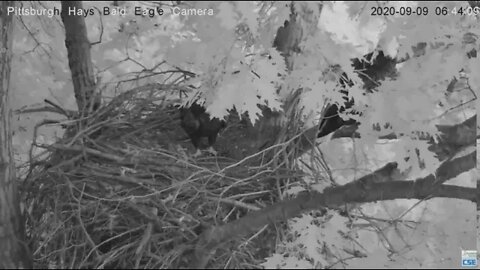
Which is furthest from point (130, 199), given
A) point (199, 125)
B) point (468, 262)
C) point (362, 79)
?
point (468, 262)

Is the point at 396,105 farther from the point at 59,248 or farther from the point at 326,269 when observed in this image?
the point at 59,248

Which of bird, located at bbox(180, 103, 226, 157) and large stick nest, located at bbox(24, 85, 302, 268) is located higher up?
bird, located at bbox(180, 103, 226, 157)

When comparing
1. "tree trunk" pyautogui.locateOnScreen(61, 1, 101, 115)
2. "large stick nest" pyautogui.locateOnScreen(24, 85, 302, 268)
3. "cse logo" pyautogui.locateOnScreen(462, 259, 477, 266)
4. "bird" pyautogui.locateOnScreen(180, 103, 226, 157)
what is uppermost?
"tree trunk" pyautogui.locateOnScreen(61, 1, 101, 115)

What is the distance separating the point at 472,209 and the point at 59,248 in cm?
230

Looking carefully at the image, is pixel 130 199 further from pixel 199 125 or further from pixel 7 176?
pixel 199 125

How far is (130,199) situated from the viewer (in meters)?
2.25

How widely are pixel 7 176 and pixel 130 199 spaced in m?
0.45

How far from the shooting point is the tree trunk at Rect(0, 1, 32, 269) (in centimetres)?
210

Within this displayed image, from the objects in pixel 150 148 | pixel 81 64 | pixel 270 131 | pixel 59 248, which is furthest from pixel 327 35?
pixel 81 64

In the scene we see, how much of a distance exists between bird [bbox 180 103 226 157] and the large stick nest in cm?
8

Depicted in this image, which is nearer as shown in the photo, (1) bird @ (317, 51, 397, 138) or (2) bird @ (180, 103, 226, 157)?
(1) bird @ (317, 51, 397, 138)

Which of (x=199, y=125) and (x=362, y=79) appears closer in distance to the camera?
(x=362, y=79)

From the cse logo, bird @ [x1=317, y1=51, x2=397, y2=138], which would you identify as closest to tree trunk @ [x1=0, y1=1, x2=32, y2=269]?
bird @ [x1=317, y1=51, x2=397, y2=138]

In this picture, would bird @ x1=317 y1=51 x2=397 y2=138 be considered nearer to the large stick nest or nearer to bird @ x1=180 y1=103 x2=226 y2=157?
the large stick nest
